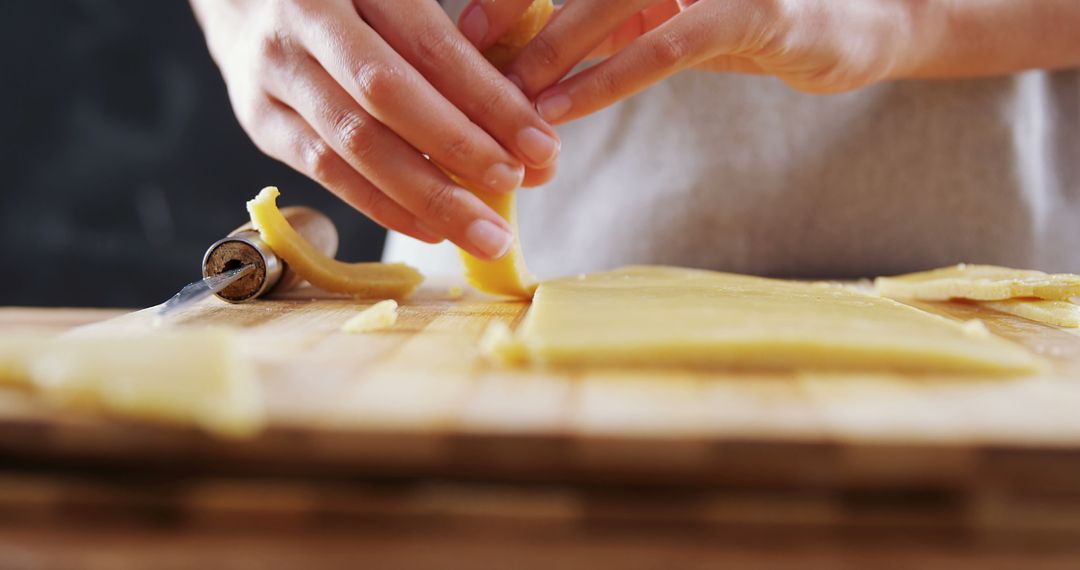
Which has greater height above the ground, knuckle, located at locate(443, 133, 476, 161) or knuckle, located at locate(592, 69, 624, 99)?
knuckle, located at locate(592, 69, 624, 99)

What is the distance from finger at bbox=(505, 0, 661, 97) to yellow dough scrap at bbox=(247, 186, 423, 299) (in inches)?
15.9

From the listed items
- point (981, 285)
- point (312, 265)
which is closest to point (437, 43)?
point (312, 265)

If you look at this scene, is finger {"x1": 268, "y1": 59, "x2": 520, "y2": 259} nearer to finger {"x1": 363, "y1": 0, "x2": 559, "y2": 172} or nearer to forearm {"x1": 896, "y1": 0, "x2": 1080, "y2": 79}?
finger {"x1": 363, "y1": 0, "x2": 559, "y2": 172}

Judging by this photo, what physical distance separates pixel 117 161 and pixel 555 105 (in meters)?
2.50

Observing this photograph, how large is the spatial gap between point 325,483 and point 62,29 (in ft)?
10.3

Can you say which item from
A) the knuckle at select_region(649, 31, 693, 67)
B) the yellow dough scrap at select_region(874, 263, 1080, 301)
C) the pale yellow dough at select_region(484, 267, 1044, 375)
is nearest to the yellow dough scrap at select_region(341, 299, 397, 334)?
the pale yellow dough at select_region(484, 267, 1044, 375)

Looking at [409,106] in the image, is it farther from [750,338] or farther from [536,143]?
[750,338]

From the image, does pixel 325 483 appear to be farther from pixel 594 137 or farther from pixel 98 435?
pixel 594 137

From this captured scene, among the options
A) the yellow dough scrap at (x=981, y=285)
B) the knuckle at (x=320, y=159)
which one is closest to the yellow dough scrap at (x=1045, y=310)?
the yellow dough scrap at (x=981, y=285)

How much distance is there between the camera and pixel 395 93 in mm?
1244

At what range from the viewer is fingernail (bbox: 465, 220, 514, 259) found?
51.4 inches

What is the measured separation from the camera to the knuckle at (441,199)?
1.31 metres

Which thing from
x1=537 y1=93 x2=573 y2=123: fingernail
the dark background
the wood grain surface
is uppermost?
the dark background

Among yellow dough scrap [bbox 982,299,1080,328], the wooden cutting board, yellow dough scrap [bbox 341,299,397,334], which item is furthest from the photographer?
yellow dough scrap [bbox 982,299,1080,328]
